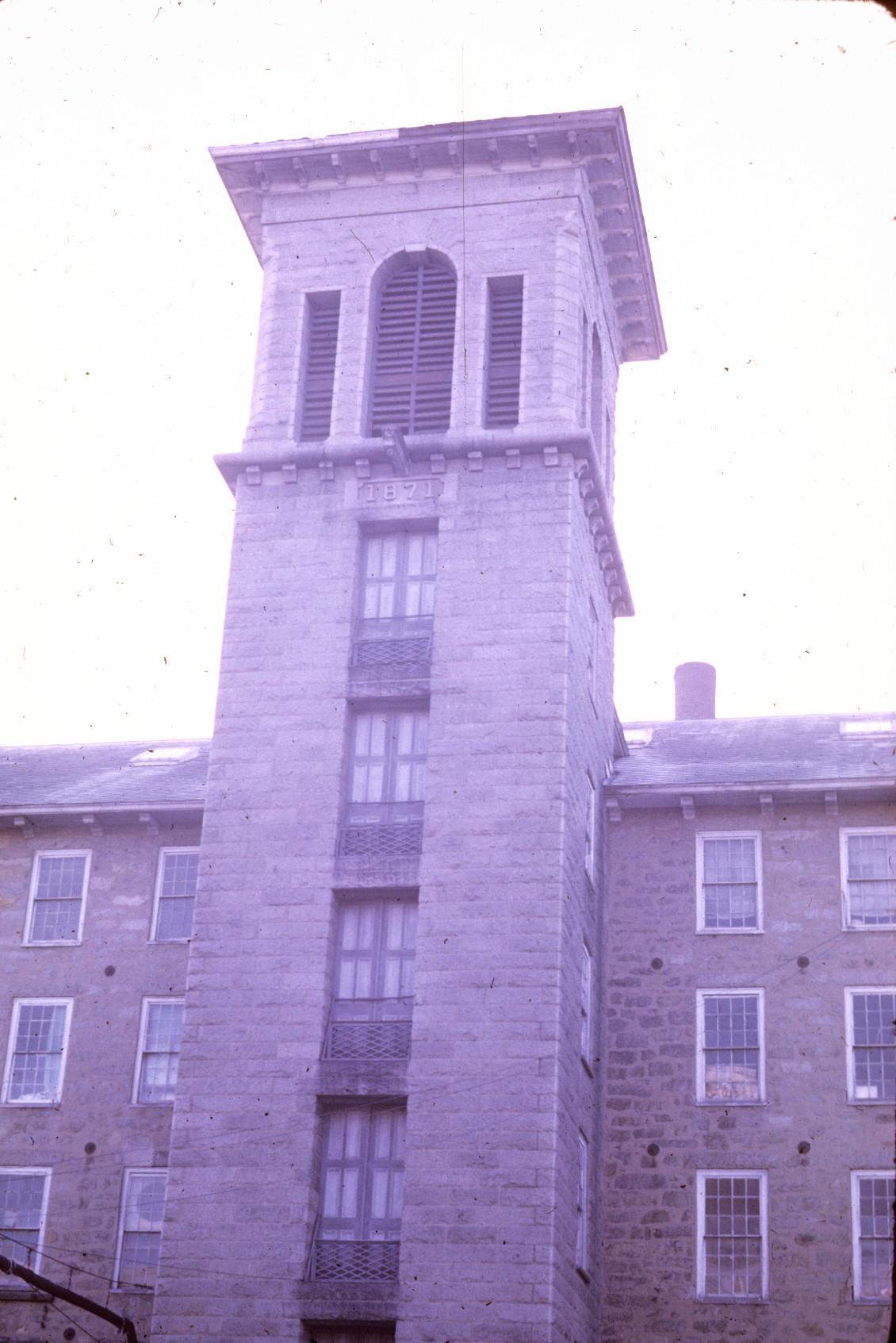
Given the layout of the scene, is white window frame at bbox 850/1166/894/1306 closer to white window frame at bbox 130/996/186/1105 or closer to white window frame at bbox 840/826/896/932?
white window frame at bbox 840/826/896/932

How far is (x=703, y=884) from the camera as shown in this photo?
111 feet

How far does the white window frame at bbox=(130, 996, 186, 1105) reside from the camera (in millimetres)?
33469

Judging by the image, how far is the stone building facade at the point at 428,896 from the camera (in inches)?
1110

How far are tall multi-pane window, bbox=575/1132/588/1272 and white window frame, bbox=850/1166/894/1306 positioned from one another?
14.4ft

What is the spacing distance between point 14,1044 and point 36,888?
3020 millimetres

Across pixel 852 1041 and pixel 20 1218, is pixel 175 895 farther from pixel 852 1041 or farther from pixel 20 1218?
pixel 852 1041

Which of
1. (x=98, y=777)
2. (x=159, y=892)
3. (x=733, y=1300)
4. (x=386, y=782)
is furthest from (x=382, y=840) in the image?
(x=98, y=777)

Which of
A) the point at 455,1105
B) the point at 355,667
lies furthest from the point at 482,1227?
the point at 355,667

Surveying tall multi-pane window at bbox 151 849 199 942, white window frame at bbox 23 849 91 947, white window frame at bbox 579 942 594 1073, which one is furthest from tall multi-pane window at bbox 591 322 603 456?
white window frame at bbox 23 849 91 947

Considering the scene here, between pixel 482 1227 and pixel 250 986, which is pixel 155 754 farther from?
pixel 482 1227

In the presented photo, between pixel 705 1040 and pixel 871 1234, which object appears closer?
pixel 871 1234

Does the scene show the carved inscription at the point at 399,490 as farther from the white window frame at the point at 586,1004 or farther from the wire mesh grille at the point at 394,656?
the white window frame at the point at 586,1004

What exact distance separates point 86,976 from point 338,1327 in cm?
984

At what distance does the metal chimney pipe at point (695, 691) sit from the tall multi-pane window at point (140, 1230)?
16958 mm
